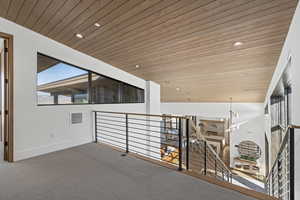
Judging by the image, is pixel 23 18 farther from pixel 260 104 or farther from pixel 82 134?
pixel 260 104

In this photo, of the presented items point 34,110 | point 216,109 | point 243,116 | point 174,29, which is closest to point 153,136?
point 174,29

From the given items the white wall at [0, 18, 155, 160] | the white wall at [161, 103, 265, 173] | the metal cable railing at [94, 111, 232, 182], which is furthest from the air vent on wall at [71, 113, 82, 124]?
the white wall at [161, 103, 265, 173]

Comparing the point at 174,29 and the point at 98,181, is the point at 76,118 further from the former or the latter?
the point at 174,29

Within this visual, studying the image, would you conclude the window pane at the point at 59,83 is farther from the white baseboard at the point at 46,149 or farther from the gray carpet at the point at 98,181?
the gray carpet at the point at 98,181

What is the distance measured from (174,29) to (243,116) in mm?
6650

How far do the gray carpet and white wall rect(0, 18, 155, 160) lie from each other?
40 cm

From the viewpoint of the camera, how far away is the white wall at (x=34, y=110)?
3.00 m

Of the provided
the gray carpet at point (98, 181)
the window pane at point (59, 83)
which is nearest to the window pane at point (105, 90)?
the window pane at point (59, 83)

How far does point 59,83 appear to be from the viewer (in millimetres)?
3787

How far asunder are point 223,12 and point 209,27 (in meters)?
0.36

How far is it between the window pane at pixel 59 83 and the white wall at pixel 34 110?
0.14m

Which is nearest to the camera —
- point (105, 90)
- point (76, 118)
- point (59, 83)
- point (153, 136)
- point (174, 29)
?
point (174, 29)

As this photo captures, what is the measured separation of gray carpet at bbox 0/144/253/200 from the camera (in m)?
1.91

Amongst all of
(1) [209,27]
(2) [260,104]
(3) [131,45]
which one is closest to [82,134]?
(3) [131,45]
